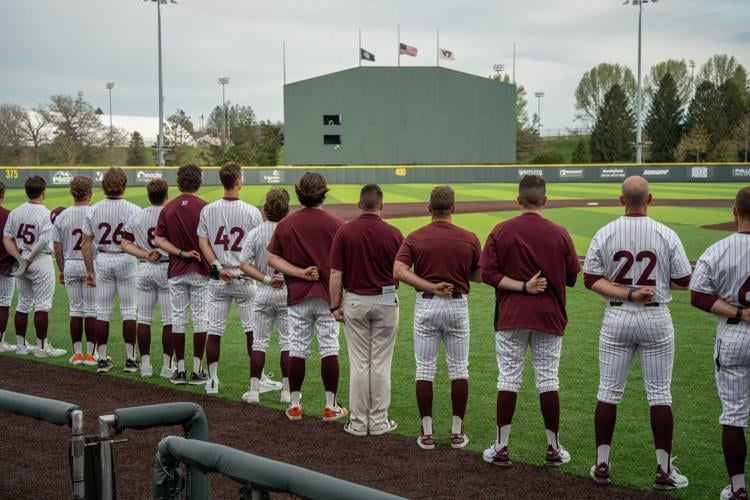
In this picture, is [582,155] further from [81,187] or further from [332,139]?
[81,187]

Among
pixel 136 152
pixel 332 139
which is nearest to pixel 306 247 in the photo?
pixel 332 139

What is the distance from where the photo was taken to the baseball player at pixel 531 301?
5.77 m

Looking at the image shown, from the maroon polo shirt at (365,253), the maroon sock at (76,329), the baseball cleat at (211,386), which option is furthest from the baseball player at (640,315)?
the maroon sock at (76,329)

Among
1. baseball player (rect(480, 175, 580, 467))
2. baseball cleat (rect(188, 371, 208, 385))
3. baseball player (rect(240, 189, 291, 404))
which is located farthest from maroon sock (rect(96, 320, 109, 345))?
baseball player (rect(480, 175, 580, 467))

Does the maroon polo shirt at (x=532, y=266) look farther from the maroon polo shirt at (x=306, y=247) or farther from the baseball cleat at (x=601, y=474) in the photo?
the maroon polo shirt at (x=306, y=247)

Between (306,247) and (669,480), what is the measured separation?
344 centimetres

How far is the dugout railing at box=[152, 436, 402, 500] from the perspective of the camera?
2.09 m

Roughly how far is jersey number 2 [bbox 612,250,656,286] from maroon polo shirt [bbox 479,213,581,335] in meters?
0.38

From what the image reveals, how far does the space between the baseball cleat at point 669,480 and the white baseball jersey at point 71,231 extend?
21.7ft

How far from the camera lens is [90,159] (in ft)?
254

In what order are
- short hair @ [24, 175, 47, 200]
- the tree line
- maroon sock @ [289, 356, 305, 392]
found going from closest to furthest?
1. maroon sock @ [289, 356, 305, 392]
2. short hair @ [24, 175, 47, 200]
3. the tree line

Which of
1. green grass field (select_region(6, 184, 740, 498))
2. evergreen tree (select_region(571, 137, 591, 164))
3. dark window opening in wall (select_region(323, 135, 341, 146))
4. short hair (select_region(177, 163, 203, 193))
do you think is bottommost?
green grass field (select_region(6, 184, 740, 498))

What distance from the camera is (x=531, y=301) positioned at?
18.9 ft

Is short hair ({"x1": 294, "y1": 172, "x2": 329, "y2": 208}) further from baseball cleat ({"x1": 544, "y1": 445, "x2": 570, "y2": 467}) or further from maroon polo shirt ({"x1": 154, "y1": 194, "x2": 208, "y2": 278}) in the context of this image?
baseball cleat ({"x1": 544, "y1": 445, "x2": 570, "y2": 467})
